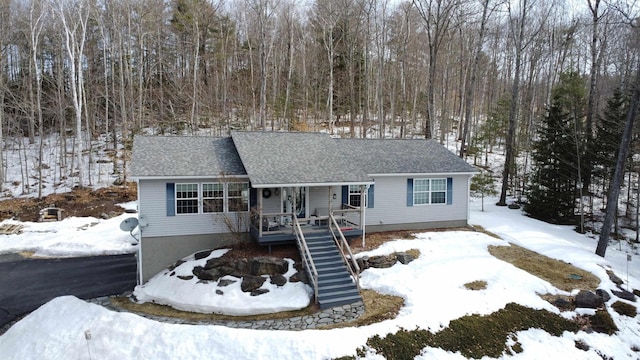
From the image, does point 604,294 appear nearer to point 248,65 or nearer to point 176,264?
point 176,264

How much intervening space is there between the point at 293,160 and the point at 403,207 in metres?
5.21

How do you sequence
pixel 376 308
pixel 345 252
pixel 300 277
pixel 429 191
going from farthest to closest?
1. pixel 429 191
2. pixel 345 252
3. pixel 300 277
4. pixel 376 308

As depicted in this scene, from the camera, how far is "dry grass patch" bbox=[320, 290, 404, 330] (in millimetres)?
9953

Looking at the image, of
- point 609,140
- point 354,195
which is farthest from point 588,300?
point 609,140

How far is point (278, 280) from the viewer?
470 inches

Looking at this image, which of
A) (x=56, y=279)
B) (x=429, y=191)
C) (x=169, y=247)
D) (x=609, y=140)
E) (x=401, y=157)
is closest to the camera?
(x=169, y=247)

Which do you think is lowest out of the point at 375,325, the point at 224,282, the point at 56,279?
the point at 56,279

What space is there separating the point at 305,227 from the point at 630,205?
56.1 feet

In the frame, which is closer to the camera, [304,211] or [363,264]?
[363,264]

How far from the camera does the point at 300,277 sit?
1207 cm

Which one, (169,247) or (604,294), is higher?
(169,247)

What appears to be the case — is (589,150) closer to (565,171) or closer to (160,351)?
(565,171)

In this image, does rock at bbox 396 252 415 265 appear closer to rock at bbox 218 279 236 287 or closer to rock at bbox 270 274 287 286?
rock at bbox 270 274 287 286

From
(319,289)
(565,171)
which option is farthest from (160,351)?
(565,171)
